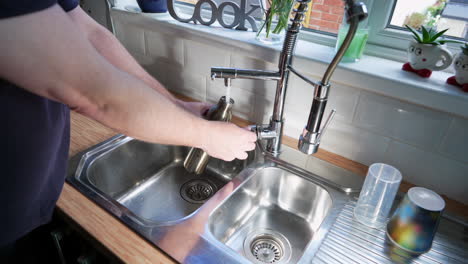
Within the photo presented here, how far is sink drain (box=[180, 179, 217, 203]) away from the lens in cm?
102

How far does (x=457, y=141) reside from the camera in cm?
75

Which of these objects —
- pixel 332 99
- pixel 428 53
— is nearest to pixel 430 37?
pixel 428 53

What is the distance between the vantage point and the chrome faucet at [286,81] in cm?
66

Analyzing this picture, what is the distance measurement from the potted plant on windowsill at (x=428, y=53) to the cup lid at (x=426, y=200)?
308mm

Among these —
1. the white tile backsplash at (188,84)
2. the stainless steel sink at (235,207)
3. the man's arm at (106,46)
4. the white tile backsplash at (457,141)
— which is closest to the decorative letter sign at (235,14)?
the white tile backsplash at (188,84)

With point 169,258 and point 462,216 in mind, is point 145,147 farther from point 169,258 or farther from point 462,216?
point 462,216

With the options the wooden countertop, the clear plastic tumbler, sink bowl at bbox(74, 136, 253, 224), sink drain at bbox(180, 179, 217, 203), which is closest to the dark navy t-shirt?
the wooden countertop

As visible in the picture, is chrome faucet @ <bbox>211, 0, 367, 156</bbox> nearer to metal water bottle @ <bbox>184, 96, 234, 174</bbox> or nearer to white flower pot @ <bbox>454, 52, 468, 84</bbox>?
metal water bottle @ <bbox>184, 96, 234, 174</bbox>

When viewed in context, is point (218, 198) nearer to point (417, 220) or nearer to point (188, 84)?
point (417, 220)

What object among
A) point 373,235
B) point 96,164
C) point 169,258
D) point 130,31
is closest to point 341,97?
point 373,235

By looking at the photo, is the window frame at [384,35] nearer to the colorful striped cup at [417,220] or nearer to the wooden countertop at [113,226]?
the wooden countertop at [113,226]

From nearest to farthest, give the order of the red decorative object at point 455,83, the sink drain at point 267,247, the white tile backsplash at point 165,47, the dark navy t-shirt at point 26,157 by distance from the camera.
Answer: the dark navy t-shirt at point 26,157 < the red decorative object at point 455,83 < the sink drain at point 267,247 < the white tile backsplash at point 165,47

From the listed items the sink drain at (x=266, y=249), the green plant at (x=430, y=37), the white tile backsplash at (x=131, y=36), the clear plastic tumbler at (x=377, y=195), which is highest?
the green plant at (x=430, y=37)

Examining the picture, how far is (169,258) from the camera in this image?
23.7 inches
